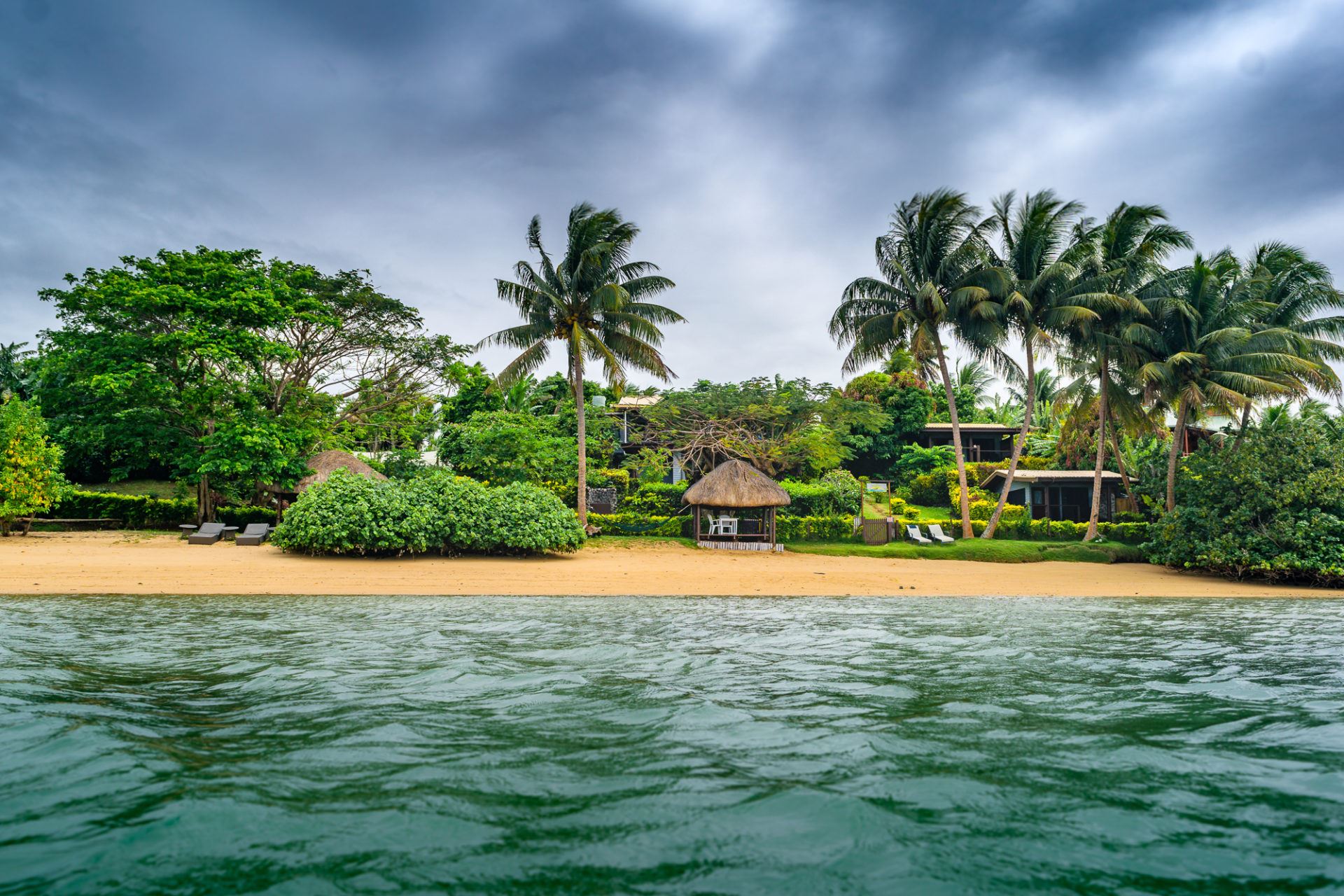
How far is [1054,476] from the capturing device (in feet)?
102

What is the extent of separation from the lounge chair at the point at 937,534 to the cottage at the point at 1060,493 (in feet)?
23.6

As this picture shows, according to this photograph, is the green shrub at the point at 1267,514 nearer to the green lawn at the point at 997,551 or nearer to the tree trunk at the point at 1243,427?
the green lawn at the point at 997,551

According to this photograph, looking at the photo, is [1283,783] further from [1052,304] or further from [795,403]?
[795,403]

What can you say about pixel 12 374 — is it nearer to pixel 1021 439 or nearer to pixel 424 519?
pixel 424 519

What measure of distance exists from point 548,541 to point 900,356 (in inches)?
1019

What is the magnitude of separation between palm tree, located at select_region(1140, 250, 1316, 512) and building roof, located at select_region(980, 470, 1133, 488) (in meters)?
6.66

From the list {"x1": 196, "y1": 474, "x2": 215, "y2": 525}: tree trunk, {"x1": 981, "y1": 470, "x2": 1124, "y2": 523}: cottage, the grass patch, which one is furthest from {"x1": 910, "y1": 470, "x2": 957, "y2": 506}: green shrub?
the grass patch

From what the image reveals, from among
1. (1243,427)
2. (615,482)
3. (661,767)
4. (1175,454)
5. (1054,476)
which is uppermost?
(1243,427)

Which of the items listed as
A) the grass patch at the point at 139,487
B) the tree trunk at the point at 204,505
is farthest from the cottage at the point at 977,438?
the grass patch at the point at 139,487

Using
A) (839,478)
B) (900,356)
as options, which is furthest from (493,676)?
(900,356)

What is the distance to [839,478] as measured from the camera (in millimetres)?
29125

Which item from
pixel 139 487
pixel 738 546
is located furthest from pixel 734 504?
pixel 139 487

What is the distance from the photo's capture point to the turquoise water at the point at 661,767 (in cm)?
289

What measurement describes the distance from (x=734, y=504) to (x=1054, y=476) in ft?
51.6
